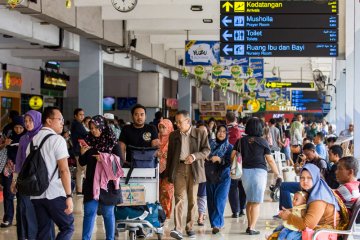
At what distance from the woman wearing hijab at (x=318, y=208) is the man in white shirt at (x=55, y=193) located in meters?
1.86

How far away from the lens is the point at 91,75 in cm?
1725

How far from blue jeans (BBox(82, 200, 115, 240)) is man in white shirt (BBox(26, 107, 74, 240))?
1182mm

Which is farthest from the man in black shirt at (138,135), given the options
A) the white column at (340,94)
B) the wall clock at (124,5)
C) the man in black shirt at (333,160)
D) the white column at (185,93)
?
the white column at (185,93)

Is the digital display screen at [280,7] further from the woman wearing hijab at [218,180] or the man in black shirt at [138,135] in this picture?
the man in black shirt at [138,135]

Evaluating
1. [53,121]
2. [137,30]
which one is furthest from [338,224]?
[137,30]

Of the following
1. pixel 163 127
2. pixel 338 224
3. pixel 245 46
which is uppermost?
pixel 245 46

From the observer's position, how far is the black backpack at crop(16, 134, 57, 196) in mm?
6023

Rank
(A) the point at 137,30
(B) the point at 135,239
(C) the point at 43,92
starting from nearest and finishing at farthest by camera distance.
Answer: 1. (B) the point at 135,239
2. (A) the point at 137,30
3. (C) the point at 43,92

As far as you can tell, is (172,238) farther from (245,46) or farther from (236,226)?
(245,46)

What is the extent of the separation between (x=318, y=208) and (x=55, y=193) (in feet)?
7.37

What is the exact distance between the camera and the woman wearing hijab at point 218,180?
948cm

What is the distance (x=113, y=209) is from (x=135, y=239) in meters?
0.82

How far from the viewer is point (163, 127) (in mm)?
9547

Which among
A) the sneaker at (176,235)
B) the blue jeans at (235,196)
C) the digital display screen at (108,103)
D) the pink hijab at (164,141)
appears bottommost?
the sneaker at (176,235)
